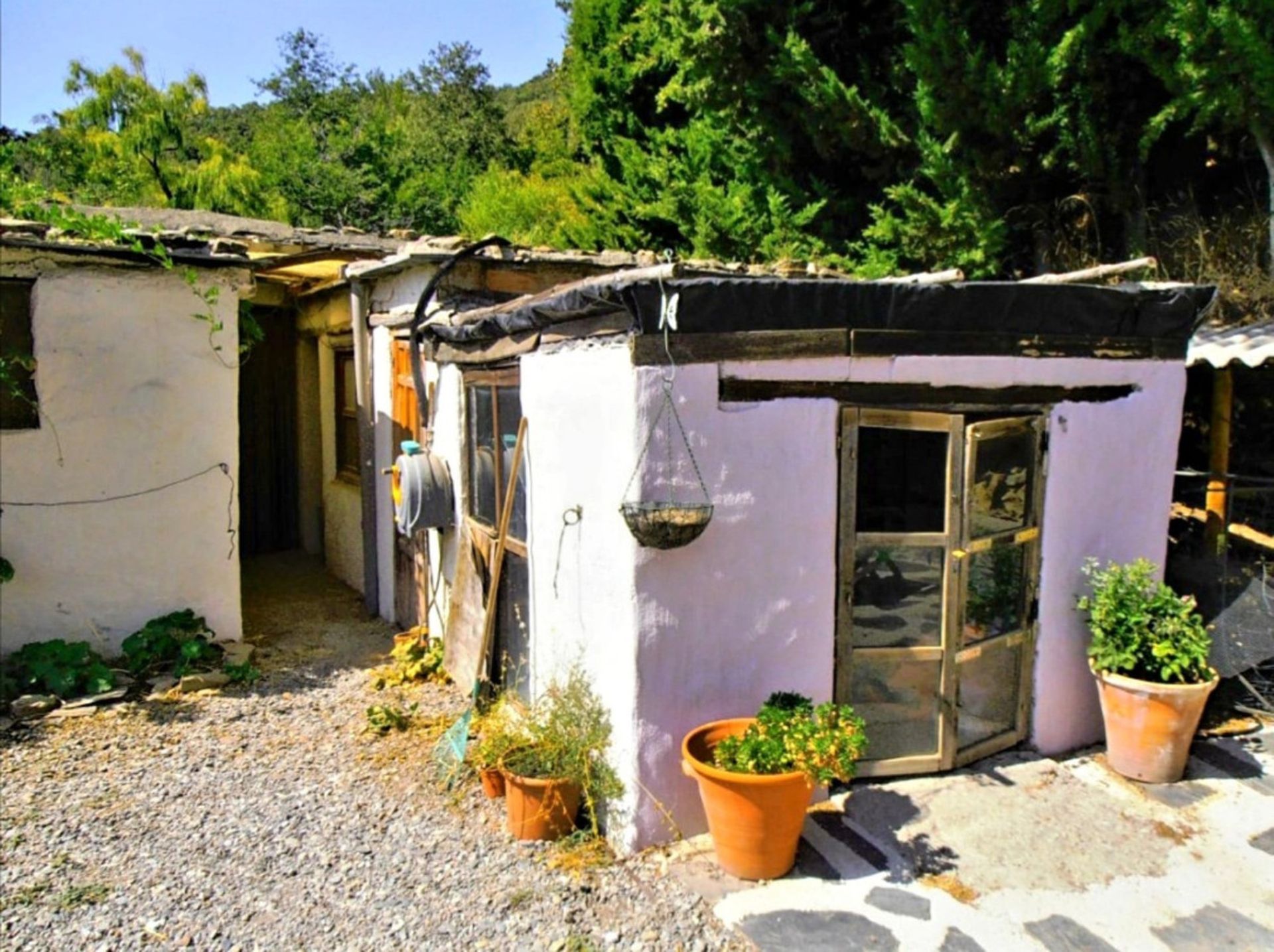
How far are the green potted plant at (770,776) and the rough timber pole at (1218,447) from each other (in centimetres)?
491

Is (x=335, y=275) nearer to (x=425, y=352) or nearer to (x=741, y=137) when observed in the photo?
(x=425, y=352)

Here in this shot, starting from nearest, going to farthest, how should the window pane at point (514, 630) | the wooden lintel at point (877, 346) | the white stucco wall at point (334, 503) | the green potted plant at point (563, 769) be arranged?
the wooden lintel at point (877, 346) → the green potted plant at point (563, 769) → the window pane at point (514, 630) → the white stucco wall at point (334, 503)

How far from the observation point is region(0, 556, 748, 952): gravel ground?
3.55 m

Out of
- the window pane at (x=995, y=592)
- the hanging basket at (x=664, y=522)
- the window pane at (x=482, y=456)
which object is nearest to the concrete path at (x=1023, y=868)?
the window pane at (x=995, y=592)

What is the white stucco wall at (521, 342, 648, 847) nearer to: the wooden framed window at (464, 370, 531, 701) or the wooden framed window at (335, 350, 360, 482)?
the wooden framed window at (464, 370, 531, 701)

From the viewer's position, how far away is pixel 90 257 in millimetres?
6109

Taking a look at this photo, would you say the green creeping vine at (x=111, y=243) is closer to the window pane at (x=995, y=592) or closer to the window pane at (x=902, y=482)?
the window pane at (x=902, y=482)

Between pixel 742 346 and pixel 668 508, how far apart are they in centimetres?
83

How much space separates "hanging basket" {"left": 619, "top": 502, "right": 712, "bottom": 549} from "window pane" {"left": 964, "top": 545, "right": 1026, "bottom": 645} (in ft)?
5.51

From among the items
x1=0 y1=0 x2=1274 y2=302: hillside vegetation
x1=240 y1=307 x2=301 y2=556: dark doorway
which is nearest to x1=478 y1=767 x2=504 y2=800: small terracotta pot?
x1=0 y1=0 x2=1274 y2=302: hillside vegetation

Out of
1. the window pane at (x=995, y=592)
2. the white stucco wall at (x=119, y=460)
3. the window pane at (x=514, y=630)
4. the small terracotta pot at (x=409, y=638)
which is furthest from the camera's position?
the small terracotta pot at (x=409, y=638)

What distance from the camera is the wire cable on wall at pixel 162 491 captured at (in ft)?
20.2

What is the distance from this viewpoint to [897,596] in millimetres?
4434

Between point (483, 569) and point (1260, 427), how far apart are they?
722 centimetres
